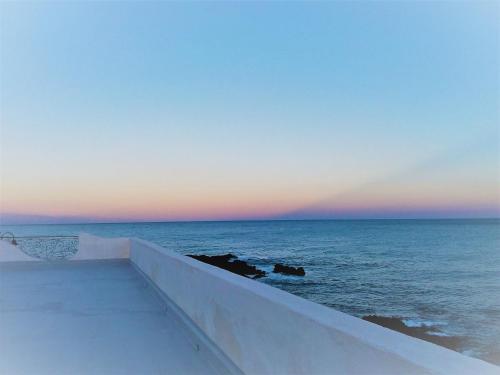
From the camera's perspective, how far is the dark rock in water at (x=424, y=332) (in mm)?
11898

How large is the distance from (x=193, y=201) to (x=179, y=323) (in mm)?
31233

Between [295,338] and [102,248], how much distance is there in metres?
10.2

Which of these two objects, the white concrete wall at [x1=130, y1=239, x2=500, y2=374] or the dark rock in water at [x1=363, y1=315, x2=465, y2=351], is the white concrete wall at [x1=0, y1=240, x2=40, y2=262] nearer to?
the white concrete wall at [x1=130, y1=239, x2=500, y2=374]

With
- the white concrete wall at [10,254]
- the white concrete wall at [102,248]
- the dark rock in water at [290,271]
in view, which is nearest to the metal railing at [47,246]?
the white concrete wall at [10,254]

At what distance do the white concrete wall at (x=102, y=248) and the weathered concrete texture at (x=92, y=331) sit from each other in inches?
145

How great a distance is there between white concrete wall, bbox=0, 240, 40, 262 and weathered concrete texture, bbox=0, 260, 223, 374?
353cm

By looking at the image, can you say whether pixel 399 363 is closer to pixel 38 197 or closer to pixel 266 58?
pixel 266 58

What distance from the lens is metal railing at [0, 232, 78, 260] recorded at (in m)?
12.0

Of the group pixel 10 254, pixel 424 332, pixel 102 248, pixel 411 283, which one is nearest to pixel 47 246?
pixel 10 254

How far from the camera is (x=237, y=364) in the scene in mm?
3039

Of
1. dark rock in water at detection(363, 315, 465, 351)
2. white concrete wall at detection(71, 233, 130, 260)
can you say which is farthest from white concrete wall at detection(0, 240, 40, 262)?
dark rock in water at detection(363, 315, 465, 351)

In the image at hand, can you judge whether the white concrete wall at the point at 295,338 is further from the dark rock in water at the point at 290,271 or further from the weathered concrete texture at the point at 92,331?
the dark rock in water at the point at 290,271

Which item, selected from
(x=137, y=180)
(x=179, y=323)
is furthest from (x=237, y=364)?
(x=137, y=180)

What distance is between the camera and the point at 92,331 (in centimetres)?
445
